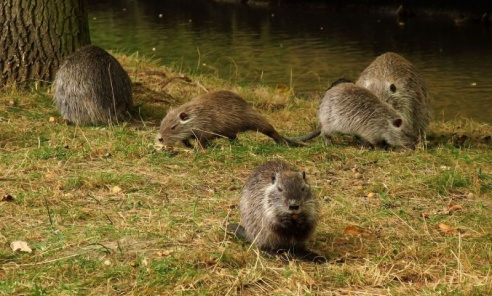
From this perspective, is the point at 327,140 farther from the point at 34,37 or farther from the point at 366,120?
the point at 34,37

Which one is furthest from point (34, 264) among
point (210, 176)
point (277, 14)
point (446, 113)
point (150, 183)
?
point (277, 14)

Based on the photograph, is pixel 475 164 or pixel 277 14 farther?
pixel 277 14

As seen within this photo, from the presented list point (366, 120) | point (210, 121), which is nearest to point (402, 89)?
point (366, 120)

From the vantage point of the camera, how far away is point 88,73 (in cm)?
714

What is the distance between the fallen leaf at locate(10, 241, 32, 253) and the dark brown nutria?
1.14 metres

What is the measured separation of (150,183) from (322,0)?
14.8 metres

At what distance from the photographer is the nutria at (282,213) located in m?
4.17

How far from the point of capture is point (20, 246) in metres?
4.24

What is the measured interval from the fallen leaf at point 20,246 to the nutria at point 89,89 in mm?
2906

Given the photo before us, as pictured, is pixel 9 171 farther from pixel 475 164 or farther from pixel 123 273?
pixel 475 164

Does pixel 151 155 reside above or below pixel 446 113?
above

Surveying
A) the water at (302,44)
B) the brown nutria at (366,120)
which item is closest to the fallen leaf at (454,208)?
the brown nutria at (366,120)

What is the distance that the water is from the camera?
11.5 meters

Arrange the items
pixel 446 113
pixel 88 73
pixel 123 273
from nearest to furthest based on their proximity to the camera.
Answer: pixel 123 273 → pixel 88 73 → pixel 446 113
